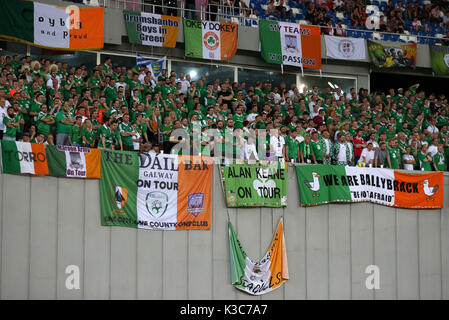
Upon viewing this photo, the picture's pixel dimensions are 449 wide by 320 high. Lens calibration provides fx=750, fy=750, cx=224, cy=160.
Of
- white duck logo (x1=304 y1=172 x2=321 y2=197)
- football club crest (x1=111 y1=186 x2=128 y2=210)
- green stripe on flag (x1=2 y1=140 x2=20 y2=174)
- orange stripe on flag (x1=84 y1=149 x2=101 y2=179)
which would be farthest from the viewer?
white duck logo (x1=304 y1=172 x2=321 y2=197)

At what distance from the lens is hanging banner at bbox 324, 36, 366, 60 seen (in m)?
28.7

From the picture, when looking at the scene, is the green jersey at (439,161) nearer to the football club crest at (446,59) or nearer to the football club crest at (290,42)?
the football club crest at (290,42)

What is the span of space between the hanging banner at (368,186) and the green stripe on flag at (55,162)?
6.56 meters

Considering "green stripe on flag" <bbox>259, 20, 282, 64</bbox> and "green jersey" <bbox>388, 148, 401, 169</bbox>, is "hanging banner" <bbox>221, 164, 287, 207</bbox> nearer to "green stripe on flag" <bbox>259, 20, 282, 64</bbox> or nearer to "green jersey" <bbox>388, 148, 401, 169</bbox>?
"green jersey" <bbox>388, 148, 401, 169</bbox>

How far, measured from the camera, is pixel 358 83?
1191 inches

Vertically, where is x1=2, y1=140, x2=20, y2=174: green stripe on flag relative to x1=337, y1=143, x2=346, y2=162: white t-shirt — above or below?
below

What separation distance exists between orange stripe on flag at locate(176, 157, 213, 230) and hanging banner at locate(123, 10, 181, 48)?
24.9 ft

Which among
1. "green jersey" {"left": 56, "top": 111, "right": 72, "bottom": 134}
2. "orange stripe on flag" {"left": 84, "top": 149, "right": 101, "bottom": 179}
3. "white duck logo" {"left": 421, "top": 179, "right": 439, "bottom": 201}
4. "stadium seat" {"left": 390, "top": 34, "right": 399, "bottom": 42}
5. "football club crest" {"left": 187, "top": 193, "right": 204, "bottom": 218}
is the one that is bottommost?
"football club crest" {"left": 187, "top": 193, "right": 204, "bottom": 218}

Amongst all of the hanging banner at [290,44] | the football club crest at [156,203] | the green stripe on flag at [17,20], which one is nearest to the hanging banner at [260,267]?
the football club crest at [156,203]

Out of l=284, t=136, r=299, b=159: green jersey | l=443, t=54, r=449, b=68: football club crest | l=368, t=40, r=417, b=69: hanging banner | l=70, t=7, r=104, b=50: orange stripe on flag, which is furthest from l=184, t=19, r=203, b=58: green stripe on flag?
l=443, t=54, r=449, b=68: football club crest
